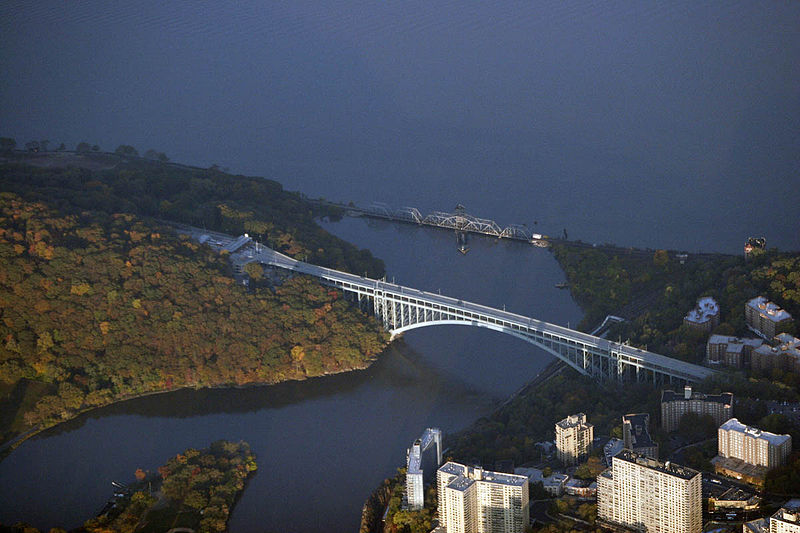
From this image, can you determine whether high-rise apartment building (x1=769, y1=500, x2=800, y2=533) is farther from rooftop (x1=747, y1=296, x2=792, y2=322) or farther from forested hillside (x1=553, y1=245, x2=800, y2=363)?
rooftop (x1=747, y1=296, x2=792, y2=322)

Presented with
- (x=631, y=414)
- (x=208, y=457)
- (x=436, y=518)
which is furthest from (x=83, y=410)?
(x=631, y=414)

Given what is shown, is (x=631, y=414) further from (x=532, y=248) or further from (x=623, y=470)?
(x=532, y=248)

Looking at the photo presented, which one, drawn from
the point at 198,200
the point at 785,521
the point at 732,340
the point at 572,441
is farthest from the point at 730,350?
the point at 198,200

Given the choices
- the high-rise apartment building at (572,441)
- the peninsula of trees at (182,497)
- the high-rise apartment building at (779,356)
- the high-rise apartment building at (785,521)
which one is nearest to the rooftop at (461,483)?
the high-rise apartment building at (572,441)

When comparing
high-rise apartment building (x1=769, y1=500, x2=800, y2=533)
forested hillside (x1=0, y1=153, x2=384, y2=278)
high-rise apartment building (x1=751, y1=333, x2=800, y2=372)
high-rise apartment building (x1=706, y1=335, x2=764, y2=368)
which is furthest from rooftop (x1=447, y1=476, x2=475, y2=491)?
forested hillside (x1=0, y1=153, x2=384, y2=278)

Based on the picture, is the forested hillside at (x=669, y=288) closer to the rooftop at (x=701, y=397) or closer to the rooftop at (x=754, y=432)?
the rooftop at (x=701, y=397)
